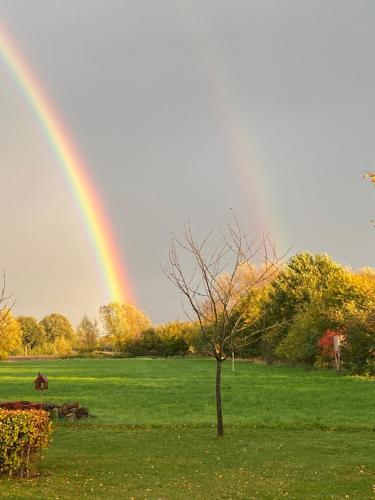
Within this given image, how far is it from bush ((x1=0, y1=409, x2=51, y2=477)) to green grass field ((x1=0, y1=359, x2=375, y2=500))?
1.19ft

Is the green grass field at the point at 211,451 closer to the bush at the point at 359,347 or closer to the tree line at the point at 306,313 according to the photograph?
A: the tree line at the point at 306,313

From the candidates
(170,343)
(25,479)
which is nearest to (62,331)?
(170,343)

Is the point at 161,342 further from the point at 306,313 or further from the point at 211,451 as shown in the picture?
the point at 211,451

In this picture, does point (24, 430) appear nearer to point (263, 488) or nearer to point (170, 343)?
point (263, 488)

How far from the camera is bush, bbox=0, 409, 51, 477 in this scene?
9.74 meters

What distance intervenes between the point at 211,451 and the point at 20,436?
5.13 meters

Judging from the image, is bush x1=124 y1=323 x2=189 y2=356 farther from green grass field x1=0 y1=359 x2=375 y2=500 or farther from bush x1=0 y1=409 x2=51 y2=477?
bush x1=0 y1=409 x2=51 y2=477

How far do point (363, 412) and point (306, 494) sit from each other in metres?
13.5

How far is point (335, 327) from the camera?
52625mm

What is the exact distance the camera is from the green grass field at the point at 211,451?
9.58 meters

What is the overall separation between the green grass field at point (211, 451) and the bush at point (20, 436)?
1.19 ft

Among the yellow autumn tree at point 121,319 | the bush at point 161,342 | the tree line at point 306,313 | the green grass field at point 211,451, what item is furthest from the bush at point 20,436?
the yellow autumn tree at point 121,319

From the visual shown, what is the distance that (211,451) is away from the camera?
43.9 feet

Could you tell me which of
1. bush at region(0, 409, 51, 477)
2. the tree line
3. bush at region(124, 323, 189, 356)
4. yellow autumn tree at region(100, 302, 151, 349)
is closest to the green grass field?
bush at region(0, 409, 51, 477)
